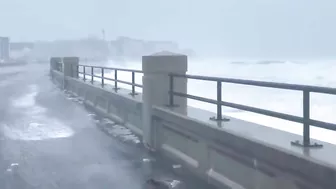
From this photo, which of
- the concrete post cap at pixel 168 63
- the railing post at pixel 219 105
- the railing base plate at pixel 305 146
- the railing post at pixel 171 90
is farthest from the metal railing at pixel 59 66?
the railing base plate at pixel 305 146

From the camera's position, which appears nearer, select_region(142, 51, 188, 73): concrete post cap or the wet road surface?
the wet road surface

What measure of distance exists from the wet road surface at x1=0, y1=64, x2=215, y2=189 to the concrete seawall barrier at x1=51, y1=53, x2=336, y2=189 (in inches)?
13.4

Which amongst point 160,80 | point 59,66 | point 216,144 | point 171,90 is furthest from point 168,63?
point 59,66

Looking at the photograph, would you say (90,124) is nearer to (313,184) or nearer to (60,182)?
(60,182)

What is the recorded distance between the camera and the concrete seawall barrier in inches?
218

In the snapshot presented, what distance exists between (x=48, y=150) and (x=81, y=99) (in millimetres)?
12206

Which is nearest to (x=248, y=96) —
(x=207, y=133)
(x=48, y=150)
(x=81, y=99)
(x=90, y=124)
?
(x=81, y=99)

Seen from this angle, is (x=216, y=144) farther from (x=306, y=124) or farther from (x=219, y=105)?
(x=306, y=124)

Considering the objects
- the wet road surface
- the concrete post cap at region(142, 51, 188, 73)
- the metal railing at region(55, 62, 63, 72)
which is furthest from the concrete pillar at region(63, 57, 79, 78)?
the concrete post cap at region(142, 51, 188, 73)

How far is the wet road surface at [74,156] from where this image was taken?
861cm

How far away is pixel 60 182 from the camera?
8602mm

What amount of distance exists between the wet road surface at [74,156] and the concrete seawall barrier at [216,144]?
Answer: 34 cm

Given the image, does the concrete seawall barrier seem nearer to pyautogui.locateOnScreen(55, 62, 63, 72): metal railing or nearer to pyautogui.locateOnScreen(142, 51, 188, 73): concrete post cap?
pyautogui.locateOnScreen(142, 51, 188, 73): concrete post cap

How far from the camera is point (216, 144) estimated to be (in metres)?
7.68
